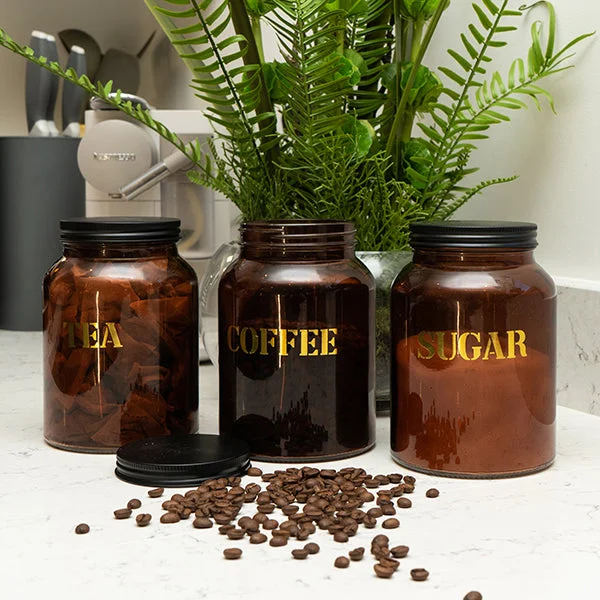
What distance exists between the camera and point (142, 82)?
6.75ft

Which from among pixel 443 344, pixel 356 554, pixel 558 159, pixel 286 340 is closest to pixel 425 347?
pixel 443 344

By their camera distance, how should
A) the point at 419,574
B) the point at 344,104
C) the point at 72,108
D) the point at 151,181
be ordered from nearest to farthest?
1. the point at 419,574
2. the point at 344,104
3. the point at 151,181
4. the point at 72,108

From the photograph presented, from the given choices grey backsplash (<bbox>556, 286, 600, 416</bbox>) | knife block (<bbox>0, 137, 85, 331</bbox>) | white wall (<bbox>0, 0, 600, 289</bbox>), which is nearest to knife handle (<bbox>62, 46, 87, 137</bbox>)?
knife block (<bbox>0, 137, 85, 331</bbox>)

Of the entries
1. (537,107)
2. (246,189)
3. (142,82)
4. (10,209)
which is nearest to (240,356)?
(246,189)

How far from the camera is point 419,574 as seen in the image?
1.99 ft

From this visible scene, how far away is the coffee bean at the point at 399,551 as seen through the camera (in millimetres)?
646

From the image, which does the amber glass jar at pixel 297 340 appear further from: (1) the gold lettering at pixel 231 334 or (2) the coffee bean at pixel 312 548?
(2) the coffee bean at pixel 312 548

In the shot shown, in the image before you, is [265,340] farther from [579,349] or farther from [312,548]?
[579,349]

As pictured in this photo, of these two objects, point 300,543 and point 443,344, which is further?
point 443,344

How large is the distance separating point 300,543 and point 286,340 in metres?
0.22

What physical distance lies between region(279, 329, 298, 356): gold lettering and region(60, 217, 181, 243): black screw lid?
0.47 ft

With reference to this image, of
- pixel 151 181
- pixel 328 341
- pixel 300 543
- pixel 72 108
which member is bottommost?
pixel 300 543

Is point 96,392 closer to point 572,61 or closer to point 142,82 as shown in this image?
point 572,61

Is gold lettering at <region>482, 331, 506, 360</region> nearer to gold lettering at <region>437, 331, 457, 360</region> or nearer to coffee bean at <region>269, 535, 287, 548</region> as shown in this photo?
gold lettering at <region>437, 331, 457, 360</region>
